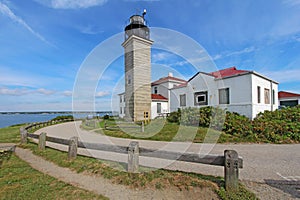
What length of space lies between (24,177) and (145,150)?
131 inches

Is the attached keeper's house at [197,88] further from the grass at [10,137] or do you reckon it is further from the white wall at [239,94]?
the grass at [10,137]

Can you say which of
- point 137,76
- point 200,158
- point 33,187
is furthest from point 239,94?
point 33,187

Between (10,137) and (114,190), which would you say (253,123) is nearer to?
(114,190)

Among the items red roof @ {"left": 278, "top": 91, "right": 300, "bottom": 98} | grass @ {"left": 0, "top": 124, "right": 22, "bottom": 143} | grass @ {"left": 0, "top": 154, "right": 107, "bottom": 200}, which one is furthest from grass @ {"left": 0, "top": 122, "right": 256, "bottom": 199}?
red roof @ {"left": 278, "top": 91, "right": 300, "bottom": 98}

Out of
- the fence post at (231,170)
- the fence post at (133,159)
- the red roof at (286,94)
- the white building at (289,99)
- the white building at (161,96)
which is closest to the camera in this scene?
the fence post at (231,170)

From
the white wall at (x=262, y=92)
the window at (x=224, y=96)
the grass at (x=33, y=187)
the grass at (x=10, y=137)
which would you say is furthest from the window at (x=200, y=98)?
the grass at (x=10, y=137)

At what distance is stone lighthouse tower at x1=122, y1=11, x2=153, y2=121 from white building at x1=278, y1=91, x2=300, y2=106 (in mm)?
17057

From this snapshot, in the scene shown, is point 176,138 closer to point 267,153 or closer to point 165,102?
point 267,153

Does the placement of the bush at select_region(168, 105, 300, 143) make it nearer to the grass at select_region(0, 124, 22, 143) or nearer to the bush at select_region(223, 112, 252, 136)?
the bush at select_region(223, 112, 252, 136)

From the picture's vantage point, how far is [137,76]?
16.9 meters

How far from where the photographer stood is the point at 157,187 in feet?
12.0

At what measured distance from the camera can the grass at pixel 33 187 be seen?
11.1 ft

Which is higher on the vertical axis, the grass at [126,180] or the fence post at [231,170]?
the fence post at [231,170]

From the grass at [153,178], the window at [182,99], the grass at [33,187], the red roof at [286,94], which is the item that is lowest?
the grass at [33,187]
